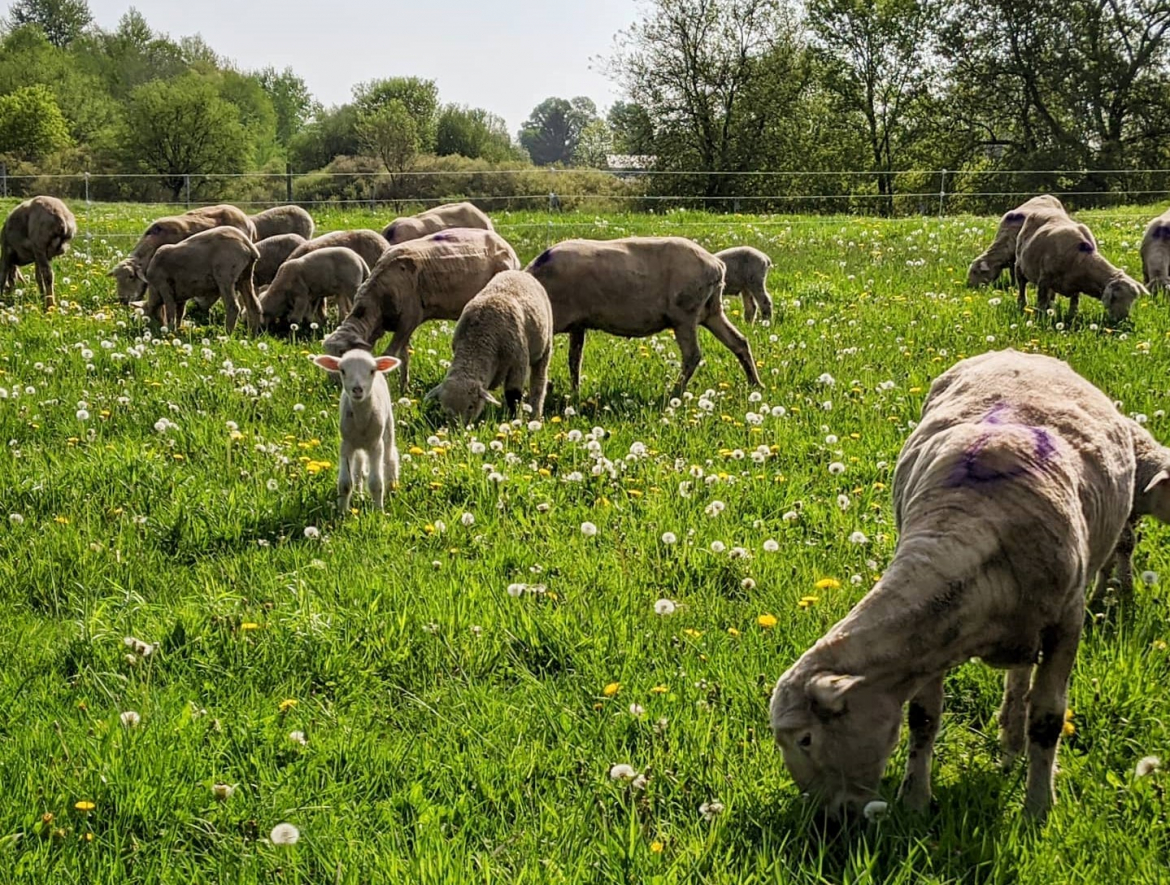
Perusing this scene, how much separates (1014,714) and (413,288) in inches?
309

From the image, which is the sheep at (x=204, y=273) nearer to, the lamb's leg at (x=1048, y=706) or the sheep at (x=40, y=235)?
the sheep at (x=40, y=235)

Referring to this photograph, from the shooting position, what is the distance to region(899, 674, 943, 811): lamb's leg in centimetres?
346

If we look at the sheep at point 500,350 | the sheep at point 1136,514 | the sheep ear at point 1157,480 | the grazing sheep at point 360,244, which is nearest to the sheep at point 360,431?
the sheep at point 500,350

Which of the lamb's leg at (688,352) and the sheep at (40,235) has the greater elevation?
the sheep at (40,235)

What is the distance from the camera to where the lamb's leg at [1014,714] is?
3.82 metres

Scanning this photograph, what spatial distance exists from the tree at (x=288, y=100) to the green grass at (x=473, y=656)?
10686cm

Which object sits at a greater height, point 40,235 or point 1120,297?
point 40,235

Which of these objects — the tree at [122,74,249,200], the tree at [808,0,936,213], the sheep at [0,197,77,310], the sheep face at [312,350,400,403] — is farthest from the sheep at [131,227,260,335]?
the tree at [122,74,249,200]

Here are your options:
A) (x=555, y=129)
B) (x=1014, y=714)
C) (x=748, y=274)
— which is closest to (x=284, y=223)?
(x=748, y=274)

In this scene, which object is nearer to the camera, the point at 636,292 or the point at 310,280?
the point at 636,292

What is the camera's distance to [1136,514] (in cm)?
491

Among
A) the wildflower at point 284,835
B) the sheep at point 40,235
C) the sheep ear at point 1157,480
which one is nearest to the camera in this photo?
the wildflower at point 284,835

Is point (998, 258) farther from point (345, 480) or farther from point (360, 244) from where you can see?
point (345, 480)

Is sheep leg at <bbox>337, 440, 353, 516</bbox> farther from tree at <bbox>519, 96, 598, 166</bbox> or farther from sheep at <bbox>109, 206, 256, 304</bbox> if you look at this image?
tree at <bbox>519, 96, 598, 166</bbox>
